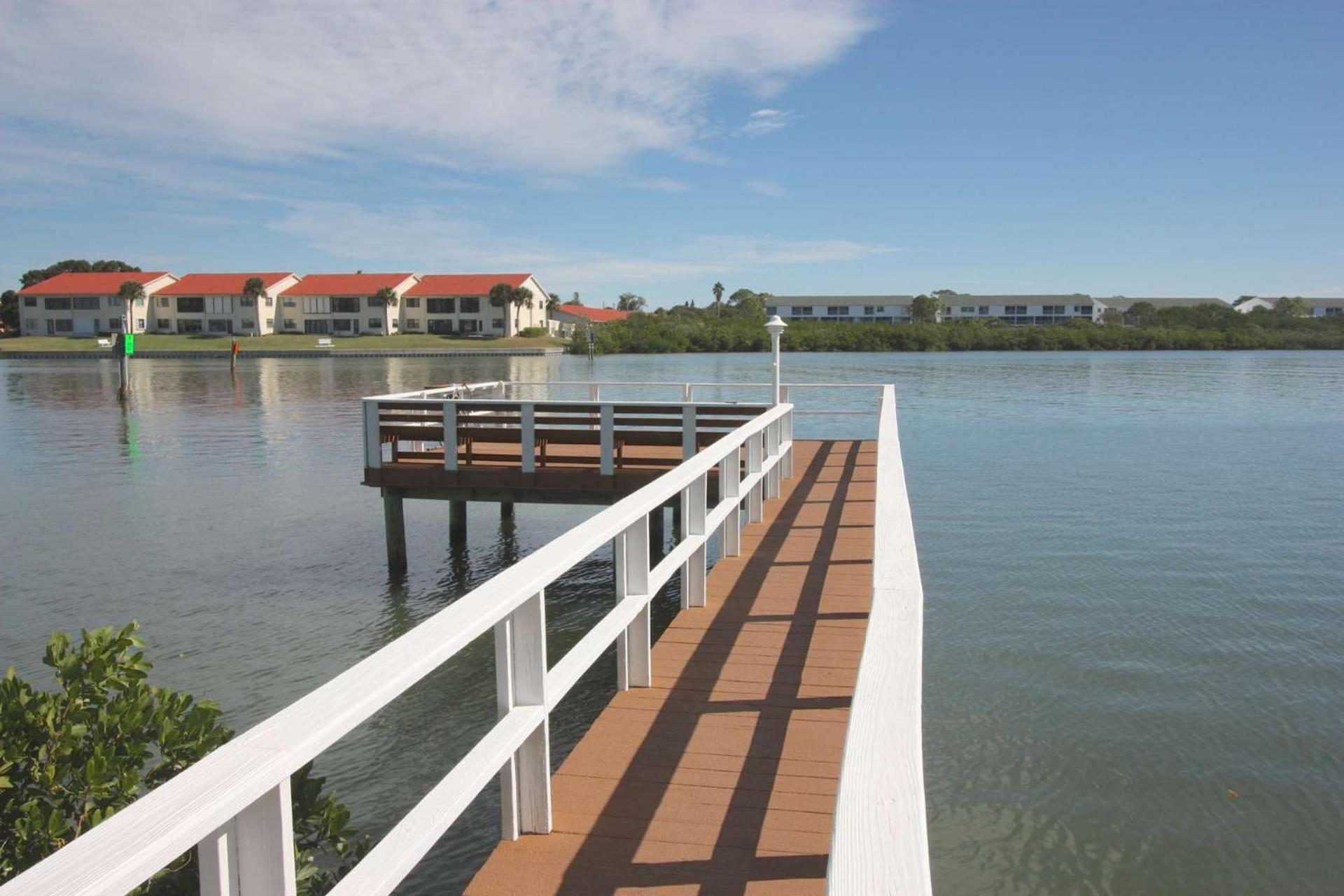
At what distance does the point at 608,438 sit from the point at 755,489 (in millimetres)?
3741

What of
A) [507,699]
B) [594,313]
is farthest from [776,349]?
[594,313]

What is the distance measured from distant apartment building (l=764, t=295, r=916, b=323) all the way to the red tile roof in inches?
1845

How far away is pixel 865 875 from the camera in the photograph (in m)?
1.71

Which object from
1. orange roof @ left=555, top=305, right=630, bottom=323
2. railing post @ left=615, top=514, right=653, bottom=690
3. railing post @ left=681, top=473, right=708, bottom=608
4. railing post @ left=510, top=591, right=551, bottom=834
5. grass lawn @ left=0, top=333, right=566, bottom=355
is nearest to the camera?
railing post @ left=510, top=591, right=551, bottom=834

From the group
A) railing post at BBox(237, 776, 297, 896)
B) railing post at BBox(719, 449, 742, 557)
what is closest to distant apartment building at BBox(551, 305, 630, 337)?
railing post at BBox(719, 449, 742, 557)

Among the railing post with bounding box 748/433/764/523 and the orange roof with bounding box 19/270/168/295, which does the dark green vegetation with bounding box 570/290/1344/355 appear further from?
the railing post with bounding box 748/433/764/523

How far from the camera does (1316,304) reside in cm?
16700

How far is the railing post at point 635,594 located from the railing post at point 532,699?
1.07 m

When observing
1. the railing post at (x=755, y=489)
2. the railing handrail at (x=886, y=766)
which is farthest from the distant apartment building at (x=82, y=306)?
the railing handrail at (x=886, y=766)

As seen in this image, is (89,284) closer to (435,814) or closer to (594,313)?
(594,313)

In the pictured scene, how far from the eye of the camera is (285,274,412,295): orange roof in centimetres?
11844

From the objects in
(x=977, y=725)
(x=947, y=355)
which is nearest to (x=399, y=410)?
(x=977, y=725)

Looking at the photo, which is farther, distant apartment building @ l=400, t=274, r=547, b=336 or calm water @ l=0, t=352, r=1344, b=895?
distant apartment building @ l=400, t=274, r=547, b=336

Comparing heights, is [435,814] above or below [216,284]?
Result: below
